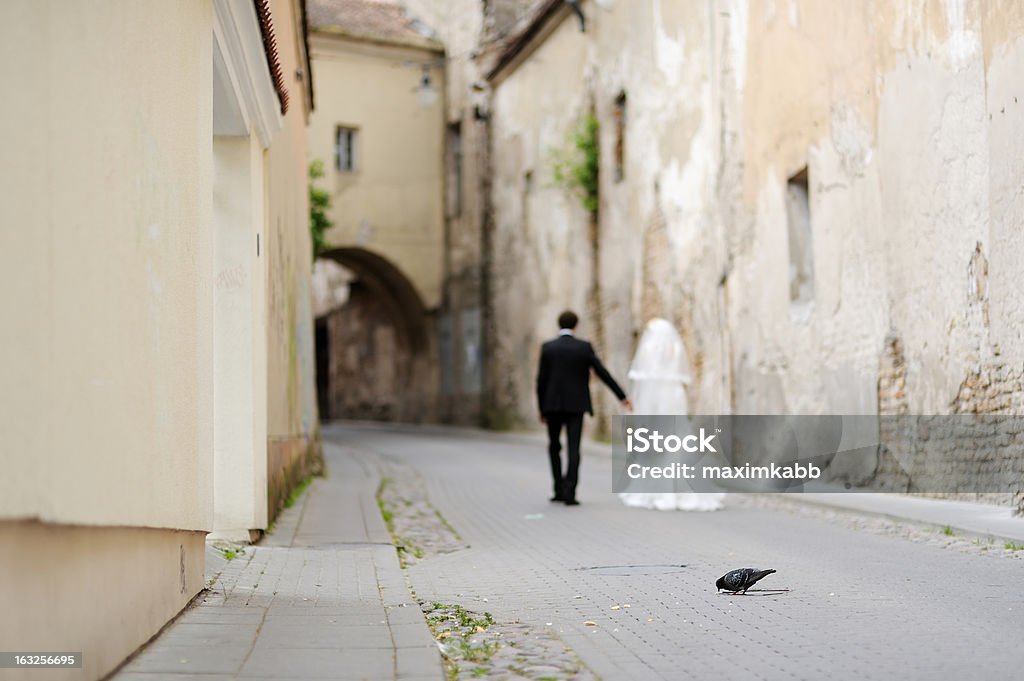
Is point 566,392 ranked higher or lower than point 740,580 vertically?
higher

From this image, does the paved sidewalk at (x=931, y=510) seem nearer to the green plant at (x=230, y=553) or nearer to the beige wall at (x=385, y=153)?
the green plant at (x=230, y=553)

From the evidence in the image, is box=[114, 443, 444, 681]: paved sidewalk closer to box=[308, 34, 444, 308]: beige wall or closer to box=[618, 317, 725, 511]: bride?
box=[618, 317, 725, 511]: bride

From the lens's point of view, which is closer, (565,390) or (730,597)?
(730,597)

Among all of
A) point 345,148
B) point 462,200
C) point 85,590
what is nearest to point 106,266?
point 85,590

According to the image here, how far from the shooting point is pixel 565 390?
11.4 m

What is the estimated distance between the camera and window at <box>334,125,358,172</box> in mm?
29641

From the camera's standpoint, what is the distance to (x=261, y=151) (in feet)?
27.6

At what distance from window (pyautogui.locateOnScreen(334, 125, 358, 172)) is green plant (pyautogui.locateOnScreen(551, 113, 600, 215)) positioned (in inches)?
316

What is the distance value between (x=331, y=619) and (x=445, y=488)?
8.00 metres

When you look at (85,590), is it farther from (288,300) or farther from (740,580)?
(288,300)

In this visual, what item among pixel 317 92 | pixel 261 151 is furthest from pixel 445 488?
pixel 317 92

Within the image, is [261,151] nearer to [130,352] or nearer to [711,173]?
[130,352]

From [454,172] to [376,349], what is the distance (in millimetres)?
7186

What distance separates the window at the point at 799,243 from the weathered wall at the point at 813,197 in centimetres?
2
